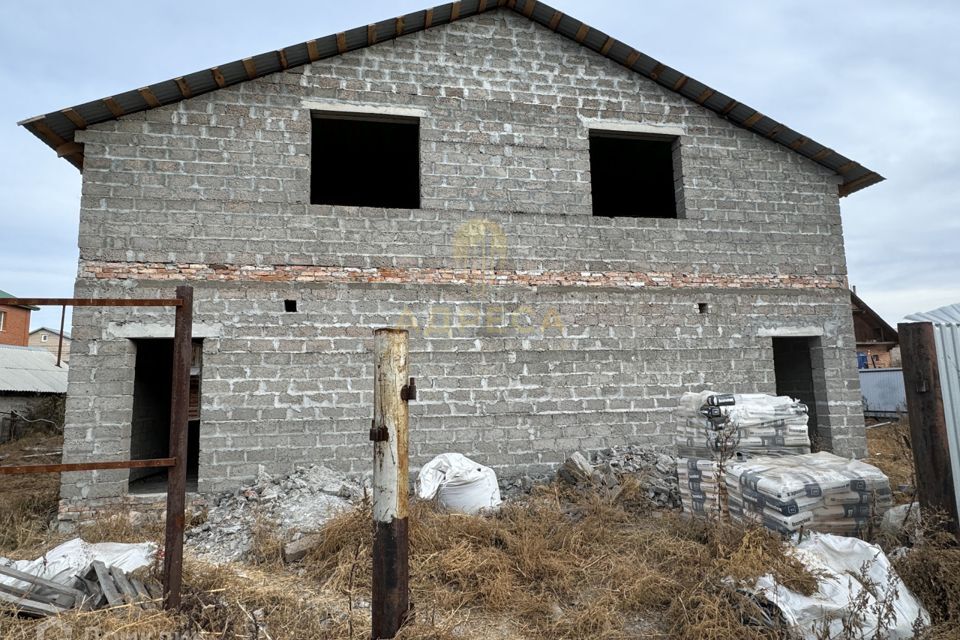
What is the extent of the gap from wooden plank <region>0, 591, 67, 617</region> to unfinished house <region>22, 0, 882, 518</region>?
11.0 feet

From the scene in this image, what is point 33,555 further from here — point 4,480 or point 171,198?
point 4,480

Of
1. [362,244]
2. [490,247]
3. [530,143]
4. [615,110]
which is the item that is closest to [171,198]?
[362,244]

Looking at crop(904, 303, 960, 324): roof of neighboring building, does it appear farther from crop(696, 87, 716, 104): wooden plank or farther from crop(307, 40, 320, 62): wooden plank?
crop(307, 40, 320, 62): wooden plank

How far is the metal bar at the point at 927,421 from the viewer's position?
409 centimetres

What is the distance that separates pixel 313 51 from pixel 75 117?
9.61 ft

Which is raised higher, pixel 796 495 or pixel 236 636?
pixel 796 495

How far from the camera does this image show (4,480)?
31.7 feet

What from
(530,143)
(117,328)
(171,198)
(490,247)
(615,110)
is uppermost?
(615,110)

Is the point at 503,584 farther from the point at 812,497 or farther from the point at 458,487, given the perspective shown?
the point at 812,497

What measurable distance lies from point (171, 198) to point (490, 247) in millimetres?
4062

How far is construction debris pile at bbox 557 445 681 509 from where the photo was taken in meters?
Answer: 6.64

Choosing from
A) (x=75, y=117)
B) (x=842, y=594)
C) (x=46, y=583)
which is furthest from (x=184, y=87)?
(x=842, y=594)

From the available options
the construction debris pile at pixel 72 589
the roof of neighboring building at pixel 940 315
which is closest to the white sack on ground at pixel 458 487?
the construction debris pile at pixel 72 589

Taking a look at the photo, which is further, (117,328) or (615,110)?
(615,110)
